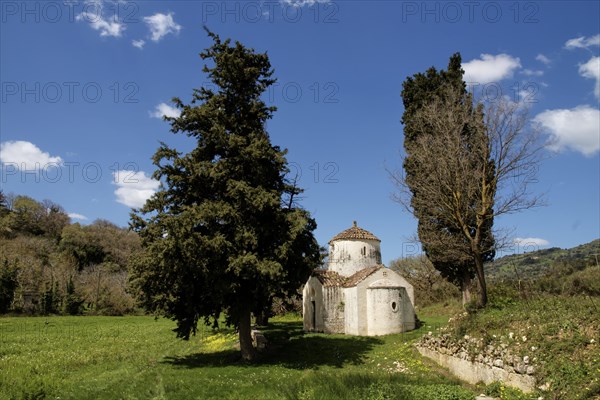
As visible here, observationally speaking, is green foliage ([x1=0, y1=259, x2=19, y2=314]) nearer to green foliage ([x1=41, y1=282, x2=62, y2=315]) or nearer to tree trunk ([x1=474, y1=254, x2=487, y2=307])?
green foliage ([x1=41, y1=282, x2=62, y2=315])

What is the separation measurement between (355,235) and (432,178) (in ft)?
45.2

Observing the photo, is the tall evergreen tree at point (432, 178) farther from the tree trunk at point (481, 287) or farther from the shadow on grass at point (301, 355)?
the shadow on grass at point (301, 355)

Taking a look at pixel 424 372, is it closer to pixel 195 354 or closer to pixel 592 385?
pixel 592 385

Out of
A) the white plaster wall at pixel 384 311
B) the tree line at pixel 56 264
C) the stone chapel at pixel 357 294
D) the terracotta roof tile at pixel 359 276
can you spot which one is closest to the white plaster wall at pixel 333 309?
the stone chapel at pixel 357 294

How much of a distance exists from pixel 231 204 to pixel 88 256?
78019 mm

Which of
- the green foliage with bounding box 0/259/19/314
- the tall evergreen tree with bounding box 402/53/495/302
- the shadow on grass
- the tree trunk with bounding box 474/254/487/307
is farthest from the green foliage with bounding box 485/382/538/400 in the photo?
the green foliage with bounding box 0/259/19/314

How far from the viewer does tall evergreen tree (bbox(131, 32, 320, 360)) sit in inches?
770

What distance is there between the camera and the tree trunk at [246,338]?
2120 cm

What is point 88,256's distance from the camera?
8769 centimetres

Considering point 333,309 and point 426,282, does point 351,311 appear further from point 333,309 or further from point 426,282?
point 426,282

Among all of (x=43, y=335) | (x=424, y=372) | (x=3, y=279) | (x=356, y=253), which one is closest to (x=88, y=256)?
(x=3, y=279)

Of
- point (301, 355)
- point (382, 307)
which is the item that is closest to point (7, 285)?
point (301, 355)

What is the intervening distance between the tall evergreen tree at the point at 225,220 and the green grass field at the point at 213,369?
287 centimetres

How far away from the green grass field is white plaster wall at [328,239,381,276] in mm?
6788
